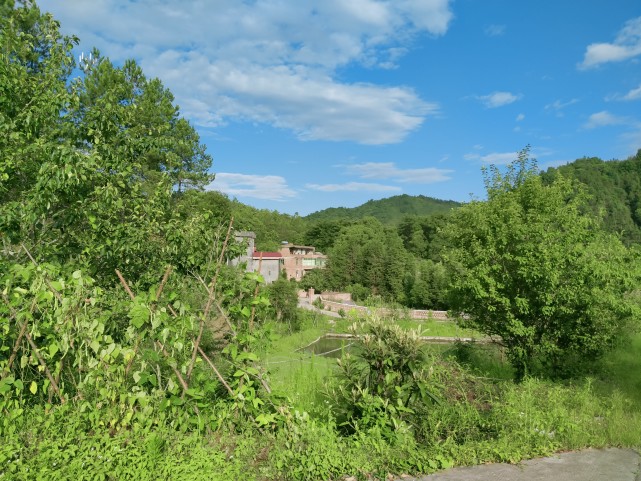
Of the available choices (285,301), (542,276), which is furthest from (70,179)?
(285,301)

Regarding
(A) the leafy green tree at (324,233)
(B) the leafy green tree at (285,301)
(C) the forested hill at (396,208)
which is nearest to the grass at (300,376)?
(B) the leafy green tree at (285,301)

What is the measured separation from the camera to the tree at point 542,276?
25.5 ft

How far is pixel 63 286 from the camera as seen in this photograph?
3250 millimetres

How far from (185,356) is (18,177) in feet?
9.39

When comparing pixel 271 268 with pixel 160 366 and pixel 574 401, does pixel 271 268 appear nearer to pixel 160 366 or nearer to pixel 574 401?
pixel 574 401

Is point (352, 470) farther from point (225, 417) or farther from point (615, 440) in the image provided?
point (615, 440)

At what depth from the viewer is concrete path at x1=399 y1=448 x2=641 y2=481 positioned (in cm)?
348

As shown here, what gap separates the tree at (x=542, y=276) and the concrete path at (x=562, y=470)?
4076mm

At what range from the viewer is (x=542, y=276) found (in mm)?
7770

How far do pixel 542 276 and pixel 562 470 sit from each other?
4688 millimetres

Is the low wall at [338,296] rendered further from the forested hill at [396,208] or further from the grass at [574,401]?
the forested hill at [396,208]

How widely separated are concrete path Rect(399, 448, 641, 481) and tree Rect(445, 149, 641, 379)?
4.08 meters

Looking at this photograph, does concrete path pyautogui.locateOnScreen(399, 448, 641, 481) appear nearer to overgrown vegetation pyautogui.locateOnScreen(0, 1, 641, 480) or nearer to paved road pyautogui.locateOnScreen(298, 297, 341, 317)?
overgrown vegetation pyautogui.locateOnScreen(0, 1, 641, 480)

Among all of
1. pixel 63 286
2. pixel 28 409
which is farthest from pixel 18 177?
pixel 28 409
